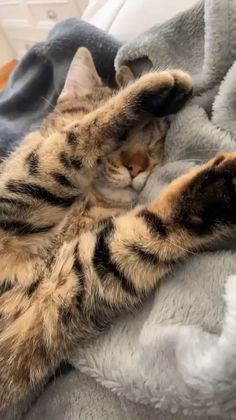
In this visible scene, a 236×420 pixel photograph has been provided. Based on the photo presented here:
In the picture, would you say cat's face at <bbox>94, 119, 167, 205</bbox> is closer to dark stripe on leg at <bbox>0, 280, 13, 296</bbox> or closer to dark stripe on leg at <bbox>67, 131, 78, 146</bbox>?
dark stripe on leg at <bbox>67, 131, 78, 146</bbox>

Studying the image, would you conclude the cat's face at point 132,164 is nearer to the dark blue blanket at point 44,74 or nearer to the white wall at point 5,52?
the dark blue blanket at point 44,74

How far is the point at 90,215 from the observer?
0.89 meters

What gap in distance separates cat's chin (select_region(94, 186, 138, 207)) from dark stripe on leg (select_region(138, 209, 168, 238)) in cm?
18

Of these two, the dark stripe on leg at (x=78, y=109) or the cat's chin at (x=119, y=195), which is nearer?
the cat's chin at (x=119, y=195)

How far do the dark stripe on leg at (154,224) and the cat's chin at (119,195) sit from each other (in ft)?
0.58

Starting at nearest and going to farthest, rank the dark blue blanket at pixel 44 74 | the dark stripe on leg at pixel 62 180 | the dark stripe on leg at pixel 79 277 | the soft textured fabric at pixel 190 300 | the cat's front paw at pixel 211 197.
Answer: the soft textured fabric at pixel 190 300 → the cat's front paw at pixel 211 197 → the dark stripe on leg at pixel 79 277 → the dark stripe on leg at pixel 62 180 → the dark blue blanket at pixel 44 74

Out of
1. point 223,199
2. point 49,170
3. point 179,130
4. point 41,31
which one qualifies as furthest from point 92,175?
point 41,31

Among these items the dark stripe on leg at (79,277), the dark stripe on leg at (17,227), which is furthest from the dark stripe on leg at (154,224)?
the dark stripe on leg at (17,227)

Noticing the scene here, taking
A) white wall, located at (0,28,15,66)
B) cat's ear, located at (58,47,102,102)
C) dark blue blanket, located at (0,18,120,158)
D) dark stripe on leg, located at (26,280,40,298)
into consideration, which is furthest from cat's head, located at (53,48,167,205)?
white wall, located at (0,28,15,66)

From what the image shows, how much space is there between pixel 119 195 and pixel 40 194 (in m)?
0.16

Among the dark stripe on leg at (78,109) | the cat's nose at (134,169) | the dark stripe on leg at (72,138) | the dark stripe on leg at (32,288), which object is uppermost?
the dark stripe on leg at (72,138)

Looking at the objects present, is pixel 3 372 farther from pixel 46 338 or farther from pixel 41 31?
pixel 41 31

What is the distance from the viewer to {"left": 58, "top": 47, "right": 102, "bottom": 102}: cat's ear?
3.19 feet

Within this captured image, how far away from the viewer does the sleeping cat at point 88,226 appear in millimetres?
667
